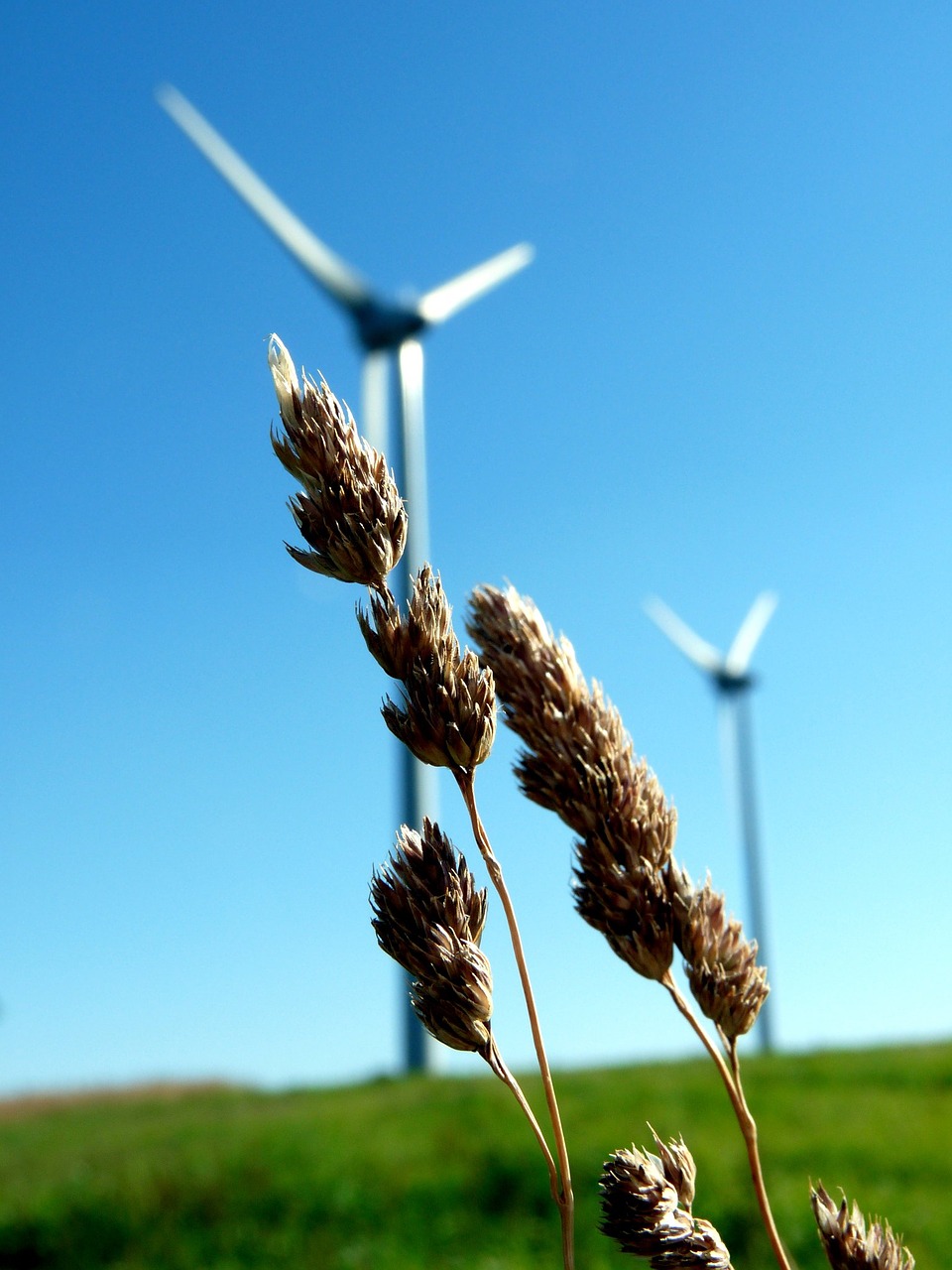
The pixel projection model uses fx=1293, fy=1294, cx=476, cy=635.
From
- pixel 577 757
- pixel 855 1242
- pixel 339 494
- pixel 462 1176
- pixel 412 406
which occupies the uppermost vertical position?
pixel 412 406

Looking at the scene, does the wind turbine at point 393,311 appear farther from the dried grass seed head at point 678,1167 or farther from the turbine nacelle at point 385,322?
the dried grass seed head at point 678,1167

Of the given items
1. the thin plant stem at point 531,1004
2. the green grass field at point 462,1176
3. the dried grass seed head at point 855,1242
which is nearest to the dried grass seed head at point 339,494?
the thin plant stem at point 531,1004

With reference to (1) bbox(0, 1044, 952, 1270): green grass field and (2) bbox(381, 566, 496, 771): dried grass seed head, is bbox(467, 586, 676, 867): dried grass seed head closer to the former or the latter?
(2) bbox(381, 566, 496, 771): dried grass seed head

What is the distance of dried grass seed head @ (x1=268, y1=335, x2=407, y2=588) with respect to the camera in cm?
104

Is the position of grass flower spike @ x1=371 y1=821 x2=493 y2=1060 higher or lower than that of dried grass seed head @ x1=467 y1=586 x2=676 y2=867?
lower

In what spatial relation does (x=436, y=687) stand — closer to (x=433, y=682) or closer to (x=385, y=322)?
(x=433, y=682)

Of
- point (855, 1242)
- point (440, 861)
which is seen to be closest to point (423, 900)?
point (440, 861)

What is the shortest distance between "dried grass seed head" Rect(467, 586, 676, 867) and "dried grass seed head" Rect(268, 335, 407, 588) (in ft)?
0.92

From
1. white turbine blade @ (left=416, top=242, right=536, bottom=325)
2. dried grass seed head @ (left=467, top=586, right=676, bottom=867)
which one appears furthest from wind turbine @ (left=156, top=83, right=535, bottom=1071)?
dried grass seed head @ (left=467, top=586, right=676, bottom=867)

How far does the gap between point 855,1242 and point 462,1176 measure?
16.9 metres

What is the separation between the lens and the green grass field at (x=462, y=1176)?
1448cm

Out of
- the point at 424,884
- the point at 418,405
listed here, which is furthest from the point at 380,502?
the point at 418,405

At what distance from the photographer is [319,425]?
3.47 feet

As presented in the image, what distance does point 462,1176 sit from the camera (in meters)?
16.7
